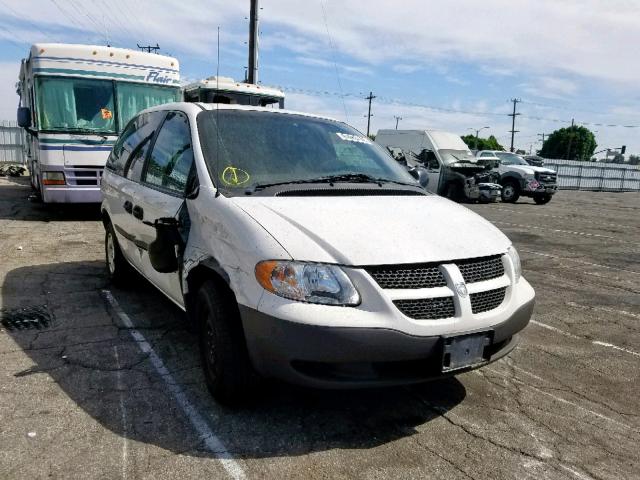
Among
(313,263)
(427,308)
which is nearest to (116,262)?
(313,263)

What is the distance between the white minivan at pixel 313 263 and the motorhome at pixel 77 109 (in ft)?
20.7

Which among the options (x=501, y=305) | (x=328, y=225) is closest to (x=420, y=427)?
(x=501, y=305)

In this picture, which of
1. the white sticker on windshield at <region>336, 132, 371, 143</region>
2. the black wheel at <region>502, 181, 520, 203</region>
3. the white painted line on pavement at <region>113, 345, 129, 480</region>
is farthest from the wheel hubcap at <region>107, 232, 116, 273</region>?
the black wheel at <region>502, 181, 520, 203</region>

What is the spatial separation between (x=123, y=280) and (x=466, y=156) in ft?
44.4

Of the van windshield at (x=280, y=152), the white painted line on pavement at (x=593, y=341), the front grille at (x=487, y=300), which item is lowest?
the white painted line on pavement at (x=593, y=341)

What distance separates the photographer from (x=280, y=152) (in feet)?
12.0

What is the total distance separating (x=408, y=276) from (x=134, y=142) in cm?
321

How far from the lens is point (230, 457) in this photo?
8.48ft

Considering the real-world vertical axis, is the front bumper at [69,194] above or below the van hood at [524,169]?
below

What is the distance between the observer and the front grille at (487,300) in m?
2.79

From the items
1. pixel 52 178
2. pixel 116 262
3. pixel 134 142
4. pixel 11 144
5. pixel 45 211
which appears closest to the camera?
pixel 134 142

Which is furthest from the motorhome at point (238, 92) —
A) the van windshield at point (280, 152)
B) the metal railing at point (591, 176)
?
the metal railing at point (591, 176)

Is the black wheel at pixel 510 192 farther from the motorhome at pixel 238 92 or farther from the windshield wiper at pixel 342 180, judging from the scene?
the windshield wiper at pixel 342 180

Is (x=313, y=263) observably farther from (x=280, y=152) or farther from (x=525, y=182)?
(x=525, y=182)
